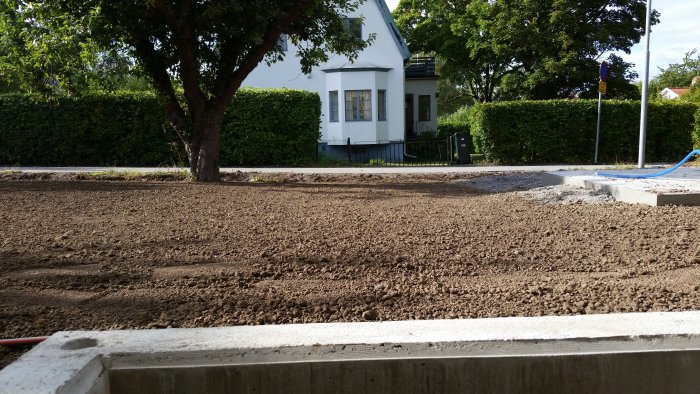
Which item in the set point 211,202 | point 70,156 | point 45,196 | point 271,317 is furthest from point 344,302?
point 70,156

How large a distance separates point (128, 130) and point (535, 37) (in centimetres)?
2176

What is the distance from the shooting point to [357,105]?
100 feet

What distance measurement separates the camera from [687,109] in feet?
72.2

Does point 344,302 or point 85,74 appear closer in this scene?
point 344,302

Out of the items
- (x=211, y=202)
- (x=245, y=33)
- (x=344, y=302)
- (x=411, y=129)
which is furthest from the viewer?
(x=411, y=129)

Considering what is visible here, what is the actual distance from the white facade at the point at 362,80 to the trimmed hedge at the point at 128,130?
32.5 feet

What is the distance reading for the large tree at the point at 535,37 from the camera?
1250 inches

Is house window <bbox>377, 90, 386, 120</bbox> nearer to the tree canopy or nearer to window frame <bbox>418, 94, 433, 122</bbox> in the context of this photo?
window frame <bbox>418, 94, 433, 122</bbox>

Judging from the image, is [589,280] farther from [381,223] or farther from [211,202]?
[211,202]

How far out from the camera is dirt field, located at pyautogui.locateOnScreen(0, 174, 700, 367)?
3914 millimetres

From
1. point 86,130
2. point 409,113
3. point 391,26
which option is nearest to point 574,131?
point 391,26

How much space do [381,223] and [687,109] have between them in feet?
63.1

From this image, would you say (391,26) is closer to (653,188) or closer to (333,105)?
(333,105)

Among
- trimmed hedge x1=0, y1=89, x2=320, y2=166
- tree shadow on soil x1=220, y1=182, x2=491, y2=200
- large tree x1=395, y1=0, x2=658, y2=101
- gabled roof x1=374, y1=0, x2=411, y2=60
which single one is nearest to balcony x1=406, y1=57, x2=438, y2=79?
large tree x1=395, y1=0, x2=658, y2=101
